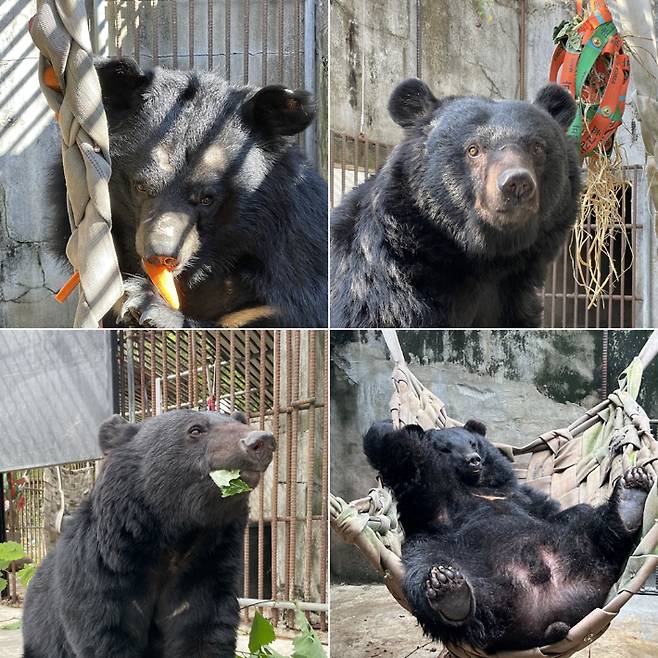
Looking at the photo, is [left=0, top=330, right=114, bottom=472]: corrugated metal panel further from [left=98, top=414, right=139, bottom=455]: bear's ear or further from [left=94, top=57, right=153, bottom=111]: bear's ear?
[left=94, top=57, right=153, bottom=111]: bear's ear

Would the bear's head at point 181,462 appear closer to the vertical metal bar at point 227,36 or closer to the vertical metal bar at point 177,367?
the vertical metal bar at point 177,367

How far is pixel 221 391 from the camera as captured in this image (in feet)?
9.69

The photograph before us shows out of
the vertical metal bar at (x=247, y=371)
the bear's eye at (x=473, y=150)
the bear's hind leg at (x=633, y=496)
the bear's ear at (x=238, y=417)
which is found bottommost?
the bear's hind leg at (x=633, y=496)

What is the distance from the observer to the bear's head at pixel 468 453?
2814 mm

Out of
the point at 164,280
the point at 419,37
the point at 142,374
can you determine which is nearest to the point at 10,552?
the point at 142,374

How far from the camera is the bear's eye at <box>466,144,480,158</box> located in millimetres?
1920

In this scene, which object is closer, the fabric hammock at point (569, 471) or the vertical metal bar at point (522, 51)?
the vertical metal bar at point (522, 51)

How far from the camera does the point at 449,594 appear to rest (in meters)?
2.28

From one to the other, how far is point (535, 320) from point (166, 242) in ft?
3.36

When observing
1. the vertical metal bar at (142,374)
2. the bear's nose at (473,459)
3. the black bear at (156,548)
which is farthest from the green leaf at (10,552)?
the bear's nose at (473,459)

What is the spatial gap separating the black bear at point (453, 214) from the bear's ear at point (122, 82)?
0.59m

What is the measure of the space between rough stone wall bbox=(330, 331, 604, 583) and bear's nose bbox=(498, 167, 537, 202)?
70cm

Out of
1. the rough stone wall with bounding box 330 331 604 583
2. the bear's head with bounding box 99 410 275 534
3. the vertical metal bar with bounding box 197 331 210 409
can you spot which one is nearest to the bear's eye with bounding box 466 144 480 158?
the rough stone wall with bounding box 330 331 604 583

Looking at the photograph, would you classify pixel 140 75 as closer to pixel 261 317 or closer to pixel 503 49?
pixel 261 317
